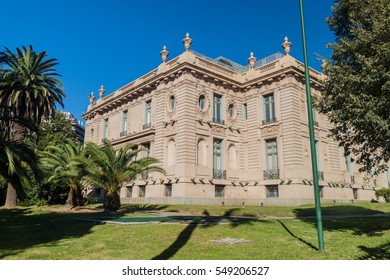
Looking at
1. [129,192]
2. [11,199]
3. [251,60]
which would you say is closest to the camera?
[11,199]

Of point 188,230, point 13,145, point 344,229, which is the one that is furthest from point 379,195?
point 13,145

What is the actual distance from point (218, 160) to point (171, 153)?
470cm

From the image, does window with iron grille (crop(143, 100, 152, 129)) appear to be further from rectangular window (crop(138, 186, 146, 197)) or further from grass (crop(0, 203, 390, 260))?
grass (crop(0, 203, 390, 260))

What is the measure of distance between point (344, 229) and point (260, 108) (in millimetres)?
21156

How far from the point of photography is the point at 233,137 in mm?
33656

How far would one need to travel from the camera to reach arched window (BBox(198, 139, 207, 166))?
30784 millimetres

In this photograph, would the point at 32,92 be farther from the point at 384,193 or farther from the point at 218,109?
the point at 384,193

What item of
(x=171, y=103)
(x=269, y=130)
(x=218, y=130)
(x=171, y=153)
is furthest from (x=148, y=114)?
(x=269, y=130)

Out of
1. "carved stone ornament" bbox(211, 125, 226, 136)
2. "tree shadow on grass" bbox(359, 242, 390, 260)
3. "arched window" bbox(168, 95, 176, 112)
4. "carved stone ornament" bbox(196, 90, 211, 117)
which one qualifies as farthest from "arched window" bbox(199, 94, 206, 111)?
"tree shadow on grass" bbox(359, 242, 390, 260)

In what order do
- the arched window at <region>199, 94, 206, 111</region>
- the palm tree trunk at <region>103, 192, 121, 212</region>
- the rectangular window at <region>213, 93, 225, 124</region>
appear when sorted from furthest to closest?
the rectangular window at <region>213, 93, 225, 124</region> < the arched window at <region>199, 94, 206, 111</region> < the palm tree trunk at <region>103, 192, 121, 212</region>

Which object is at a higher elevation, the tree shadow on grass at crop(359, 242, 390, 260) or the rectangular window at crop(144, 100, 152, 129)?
the rectangular window at crop(144, 100, 152, 129)

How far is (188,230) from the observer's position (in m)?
12.5

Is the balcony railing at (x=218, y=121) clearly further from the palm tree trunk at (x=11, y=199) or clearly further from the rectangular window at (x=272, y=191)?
the palm tree trunk at (x=11, y=199)

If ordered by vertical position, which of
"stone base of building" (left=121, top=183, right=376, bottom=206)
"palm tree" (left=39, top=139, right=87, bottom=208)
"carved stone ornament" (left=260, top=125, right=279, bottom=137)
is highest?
"carved stone ornament" (left=260, top=125, right=279, bottom=137)
